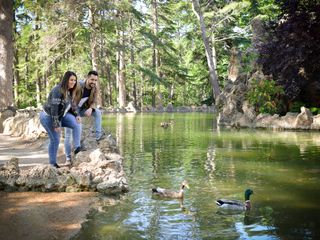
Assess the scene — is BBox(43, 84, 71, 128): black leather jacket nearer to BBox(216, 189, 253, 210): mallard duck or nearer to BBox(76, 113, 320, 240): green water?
BBox(76, 113, 320, 240): green water

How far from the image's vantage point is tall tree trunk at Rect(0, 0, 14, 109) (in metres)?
18.2

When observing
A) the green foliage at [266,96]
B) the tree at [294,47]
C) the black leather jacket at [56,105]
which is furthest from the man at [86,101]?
the green foliage at [266,96]

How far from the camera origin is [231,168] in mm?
11016

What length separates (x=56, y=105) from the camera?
8.28 meters

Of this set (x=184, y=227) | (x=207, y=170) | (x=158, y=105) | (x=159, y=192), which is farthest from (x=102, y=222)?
(x=158, y=105)

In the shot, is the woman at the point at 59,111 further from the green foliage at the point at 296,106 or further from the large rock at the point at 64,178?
the green foliage at the point at 296,106

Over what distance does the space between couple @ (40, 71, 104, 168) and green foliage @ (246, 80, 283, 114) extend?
1768 centimetres

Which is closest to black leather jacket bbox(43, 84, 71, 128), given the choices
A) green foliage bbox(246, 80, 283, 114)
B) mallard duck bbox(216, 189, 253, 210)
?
mallard duck bbox(216, 189, 253, 210)

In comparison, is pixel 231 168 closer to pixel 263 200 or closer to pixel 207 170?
pixel 207 170

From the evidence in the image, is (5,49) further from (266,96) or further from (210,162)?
(266,96)

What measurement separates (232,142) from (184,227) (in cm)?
1060

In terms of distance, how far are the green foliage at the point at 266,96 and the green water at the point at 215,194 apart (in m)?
10.5

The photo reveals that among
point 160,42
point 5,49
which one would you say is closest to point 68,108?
point 5,49

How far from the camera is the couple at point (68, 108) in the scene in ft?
27.3
